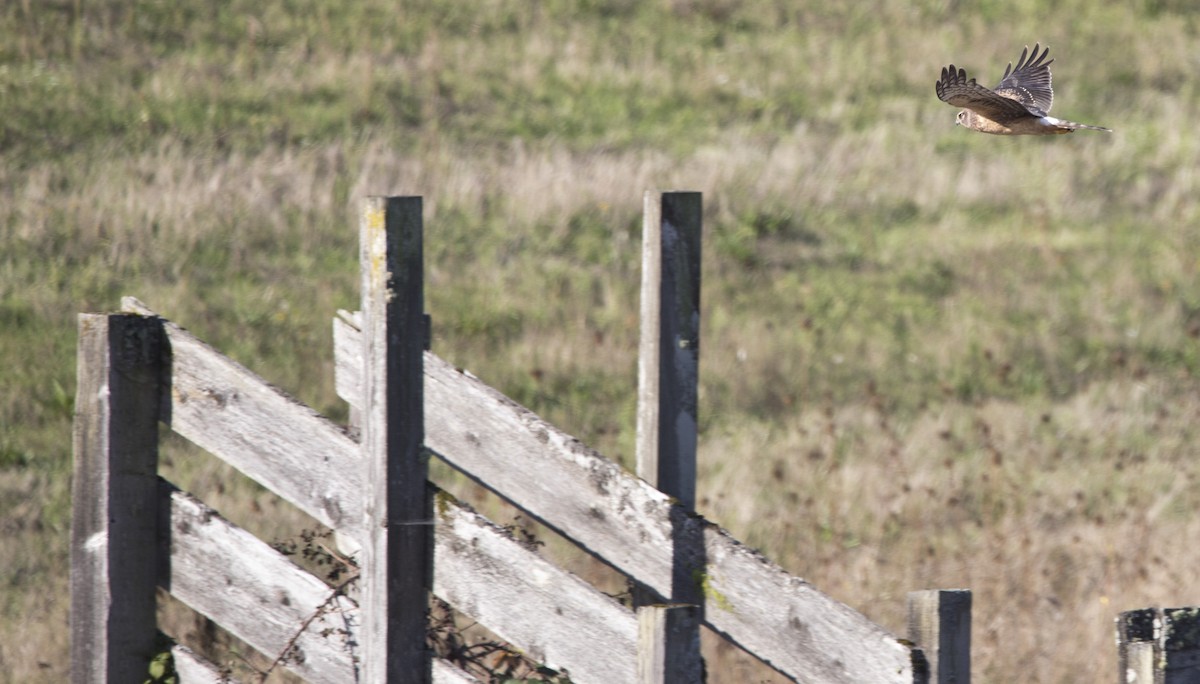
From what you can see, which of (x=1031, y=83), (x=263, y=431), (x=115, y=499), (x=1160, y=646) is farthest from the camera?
(x=1031, y=83)

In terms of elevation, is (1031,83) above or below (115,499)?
above

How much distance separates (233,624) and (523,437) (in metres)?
1.07

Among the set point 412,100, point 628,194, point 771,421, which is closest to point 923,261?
point 628,194

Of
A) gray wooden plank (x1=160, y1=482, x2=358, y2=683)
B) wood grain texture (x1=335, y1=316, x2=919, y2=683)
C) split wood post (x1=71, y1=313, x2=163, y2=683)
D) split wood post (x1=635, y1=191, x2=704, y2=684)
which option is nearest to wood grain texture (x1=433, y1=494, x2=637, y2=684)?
wood grain texture (x1=335, y1=316, x2=919, y2=683)

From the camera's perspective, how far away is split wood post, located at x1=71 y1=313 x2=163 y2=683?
3574 mm

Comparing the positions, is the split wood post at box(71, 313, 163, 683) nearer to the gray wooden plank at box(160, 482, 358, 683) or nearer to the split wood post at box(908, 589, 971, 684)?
the gray wooden plank at box(160, 482, 358, 683)

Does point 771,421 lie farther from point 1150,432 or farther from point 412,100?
point 412,100

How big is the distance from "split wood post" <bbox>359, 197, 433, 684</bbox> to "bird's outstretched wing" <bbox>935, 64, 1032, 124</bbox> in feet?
4.86

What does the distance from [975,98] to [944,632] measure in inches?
62.3

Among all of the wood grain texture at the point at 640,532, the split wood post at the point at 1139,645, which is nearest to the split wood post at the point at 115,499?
the wood grain texture at the point at 640,532

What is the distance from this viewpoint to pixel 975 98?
11.7 ft

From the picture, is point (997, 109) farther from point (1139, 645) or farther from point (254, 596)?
point (254, 596)

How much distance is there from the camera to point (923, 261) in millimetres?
11242

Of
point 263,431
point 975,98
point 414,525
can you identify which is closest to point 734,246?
point 975,98
